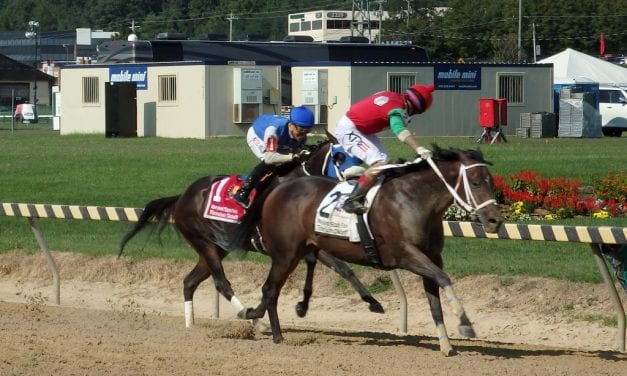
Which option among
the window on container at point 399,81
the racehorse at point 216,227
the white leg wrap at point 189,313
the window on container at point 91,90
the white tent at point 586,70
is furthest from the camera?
the white tent at point 586,70

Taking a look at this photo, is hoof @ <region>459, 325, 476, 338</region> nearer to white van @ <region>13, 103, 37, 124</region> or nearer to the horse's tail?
the horse's tail

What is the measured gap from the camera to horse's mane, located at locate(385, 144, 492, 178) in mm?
9977

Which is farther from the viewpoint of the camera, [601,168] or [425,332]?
[601,168]

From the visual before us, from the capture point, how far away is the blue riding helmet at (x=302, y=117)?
1195 cm

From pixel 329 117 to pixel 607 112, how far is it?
9528 millimetres

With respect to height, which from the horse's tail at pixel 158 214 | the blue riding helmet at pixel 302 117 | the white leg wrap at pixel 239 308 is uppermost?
the blue riding helmet at pixel 302 117

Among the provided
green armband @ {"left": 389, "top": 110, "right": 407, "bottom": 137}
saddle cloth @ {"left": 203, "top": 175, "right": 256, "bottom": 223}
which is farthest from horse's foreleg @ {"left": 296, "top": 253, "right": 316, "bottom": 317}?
green armband @ {"left": 389, "top": 110, "right": 407, "bottom": 137}

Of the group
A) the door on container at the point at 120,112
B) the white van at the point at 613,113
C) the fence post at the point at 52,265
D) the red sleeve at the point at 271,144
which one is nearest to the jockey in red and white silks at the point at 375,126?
the red sleeve at the point at 271,144

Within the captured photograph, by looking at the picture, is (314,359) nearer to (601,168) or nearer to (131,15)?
(601,168)

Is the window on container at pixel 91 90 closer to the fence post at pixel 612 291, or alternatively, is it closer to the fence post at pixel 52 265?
the fence post at pixel 52 265

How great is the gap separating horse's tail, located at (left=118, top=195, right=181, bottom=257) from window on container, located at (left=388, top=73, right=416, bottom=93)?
3124cm

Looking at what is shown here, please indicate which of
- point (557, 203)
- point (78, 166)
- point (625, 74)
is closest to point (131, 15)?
point (625, 74)

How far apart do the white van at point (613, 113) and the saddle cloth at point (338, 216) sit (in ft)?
115

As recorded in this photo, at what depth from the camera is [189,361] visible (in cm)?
975
